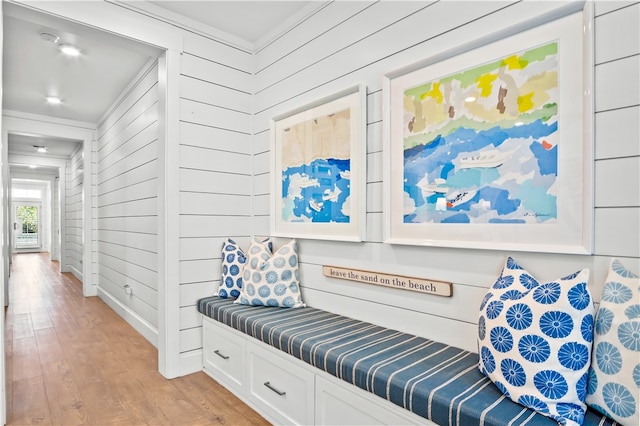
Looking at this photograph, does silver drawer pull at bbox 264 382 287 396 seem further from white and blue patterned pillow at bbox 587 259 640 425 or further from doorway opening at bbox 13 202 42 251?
doorway opening at bbox 13 202 42 251

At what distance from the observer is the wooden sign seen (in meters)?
1.74

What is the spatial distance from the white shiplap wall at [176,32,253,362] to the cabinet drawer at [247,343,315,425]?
2.52 feet

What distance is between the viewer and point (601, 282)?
130cm

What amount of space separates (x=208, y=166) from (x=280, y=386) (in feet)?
5.46

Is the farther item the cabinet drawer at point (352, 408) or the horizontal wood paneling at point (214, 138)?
the horizontal wood paneling at point (214, 138)

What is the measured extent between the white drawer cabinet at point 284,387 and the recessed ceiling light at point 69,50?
2574 millimetres

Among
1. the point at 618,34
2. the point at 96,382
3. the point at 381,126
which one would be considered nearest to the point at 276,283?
the point at 381,126

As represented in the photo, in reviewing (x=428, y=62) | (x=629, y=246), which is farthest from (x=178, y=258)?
(x=629, y=246)

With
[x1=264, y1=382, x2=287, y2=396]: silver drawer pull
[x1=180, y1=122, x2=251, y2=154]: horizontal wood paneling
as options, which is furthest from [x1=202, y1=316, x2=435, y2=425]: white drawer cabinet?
[x1=180, y1=122, x2=251, y2=154]: horizontal wood paneling

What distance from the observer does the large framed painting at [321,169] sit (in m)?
2.17

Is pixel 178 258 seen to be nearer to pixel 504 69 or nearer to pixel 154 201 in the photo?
pixel 154 201

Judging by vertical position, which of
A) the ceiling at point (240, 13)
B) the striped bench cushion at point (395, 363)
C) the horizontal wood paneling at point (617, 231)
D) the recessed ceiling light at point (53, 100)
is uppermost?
the ceiling at point (240, 13)

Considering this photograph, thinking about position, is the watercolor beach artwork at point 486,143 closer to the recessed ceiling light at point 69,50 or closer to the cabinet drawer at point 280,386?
the cabinet drawer at point 280,386

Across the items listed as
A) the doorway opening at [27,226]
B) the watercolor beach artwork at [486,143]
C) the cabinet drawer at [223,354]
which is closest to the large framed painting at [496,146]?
the watercolor beach artwork at [486,143]
